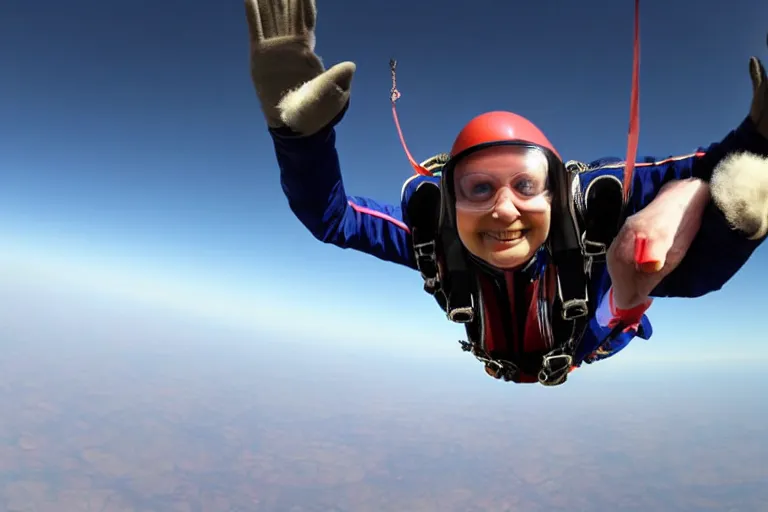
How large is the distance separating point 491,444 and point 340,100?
192472mm

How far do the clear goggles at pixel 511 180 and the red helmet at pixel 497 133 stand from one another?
0.04m

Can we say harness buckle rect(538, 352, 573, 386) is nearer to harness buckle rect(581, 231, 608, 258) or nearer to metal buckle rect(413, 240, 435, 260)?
harness buckle rect(581, 231, 608, 258)

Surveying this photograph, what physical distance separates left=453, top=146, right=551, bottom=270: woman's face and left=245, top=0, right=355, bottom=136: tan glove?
58 centimetres

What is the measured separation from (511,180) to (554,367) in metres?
0.96

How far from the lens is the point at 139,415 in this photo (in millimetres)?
142000

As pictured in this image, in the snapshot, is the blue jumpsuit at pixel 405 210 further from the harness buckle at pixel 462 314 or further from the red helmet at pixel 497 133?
the harness buckle at pixel 462 314

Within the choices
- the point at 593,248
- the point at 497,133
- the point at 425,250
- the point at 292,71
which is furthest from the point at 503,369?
the point at 292,71

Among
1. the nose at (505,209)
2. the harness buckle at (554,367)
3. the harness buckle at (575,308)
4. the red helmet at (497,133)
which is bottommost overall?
the harness buckle at (554,367)

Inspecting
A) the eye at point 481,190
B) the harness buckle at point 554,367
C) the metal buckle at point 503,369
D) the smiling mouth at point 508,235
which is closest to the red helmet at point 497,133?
the eye at point 481,190

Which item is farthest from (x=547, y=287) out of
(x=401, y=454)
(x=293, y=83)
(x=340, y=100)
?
(x=401, y=454)

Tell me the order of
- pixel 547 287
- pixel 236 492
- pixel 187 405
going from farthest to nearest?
1. pixel 187 405
2. pixel 236 492
3. pixel 547 287

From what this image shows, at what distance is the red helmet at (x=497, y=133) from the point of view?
1.55m

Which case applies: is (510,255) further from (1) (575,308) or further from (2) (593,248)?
(1) (575,308)

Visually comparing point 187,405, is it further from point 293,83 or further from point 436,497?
point 293,83
